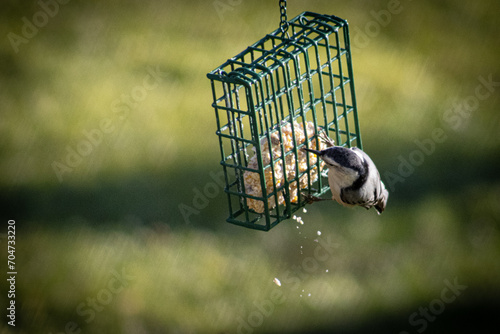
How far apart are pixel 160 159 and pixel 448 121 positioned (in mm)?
3978

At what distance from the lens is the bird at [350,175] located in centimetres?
483

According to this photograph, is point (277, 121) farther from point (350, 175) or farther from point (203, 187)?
point (203, 187)

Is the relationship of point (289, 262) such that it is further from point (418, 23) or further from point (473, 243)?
point (418, 23)

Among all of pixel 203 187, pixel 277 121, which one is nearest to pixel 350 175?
pixel 277 121

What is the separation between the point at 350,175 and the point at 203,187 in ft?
11.7

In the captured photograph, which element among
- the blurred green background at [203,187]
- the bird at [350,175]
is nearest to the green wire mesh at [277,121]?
the bird at [350,175]

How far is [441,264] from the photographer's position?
8047 mm

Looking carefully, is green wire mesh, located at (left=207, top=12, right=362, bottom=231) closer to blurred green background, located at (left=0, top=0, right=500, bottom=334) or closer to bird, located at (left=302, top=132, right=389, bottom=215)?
bird, located at (left=302, top=132, right=389, bottom=215)

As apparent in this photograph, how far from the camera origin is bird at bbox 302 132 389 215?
483 centimetres

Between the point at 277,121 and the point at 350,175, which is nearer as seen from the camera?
the point at 350,175

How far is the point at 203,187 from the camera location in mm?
8312

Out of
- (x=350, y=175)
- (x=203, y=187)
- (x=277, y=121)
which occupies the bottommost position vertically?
(x=203, y=187)

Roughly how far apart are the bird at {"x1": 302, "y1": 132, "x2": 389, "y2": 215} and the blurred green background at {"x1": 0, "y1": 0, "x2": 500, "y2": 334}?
33.3 inches

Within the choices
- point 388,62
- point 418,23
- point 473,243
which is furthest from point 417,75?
point 473,243
